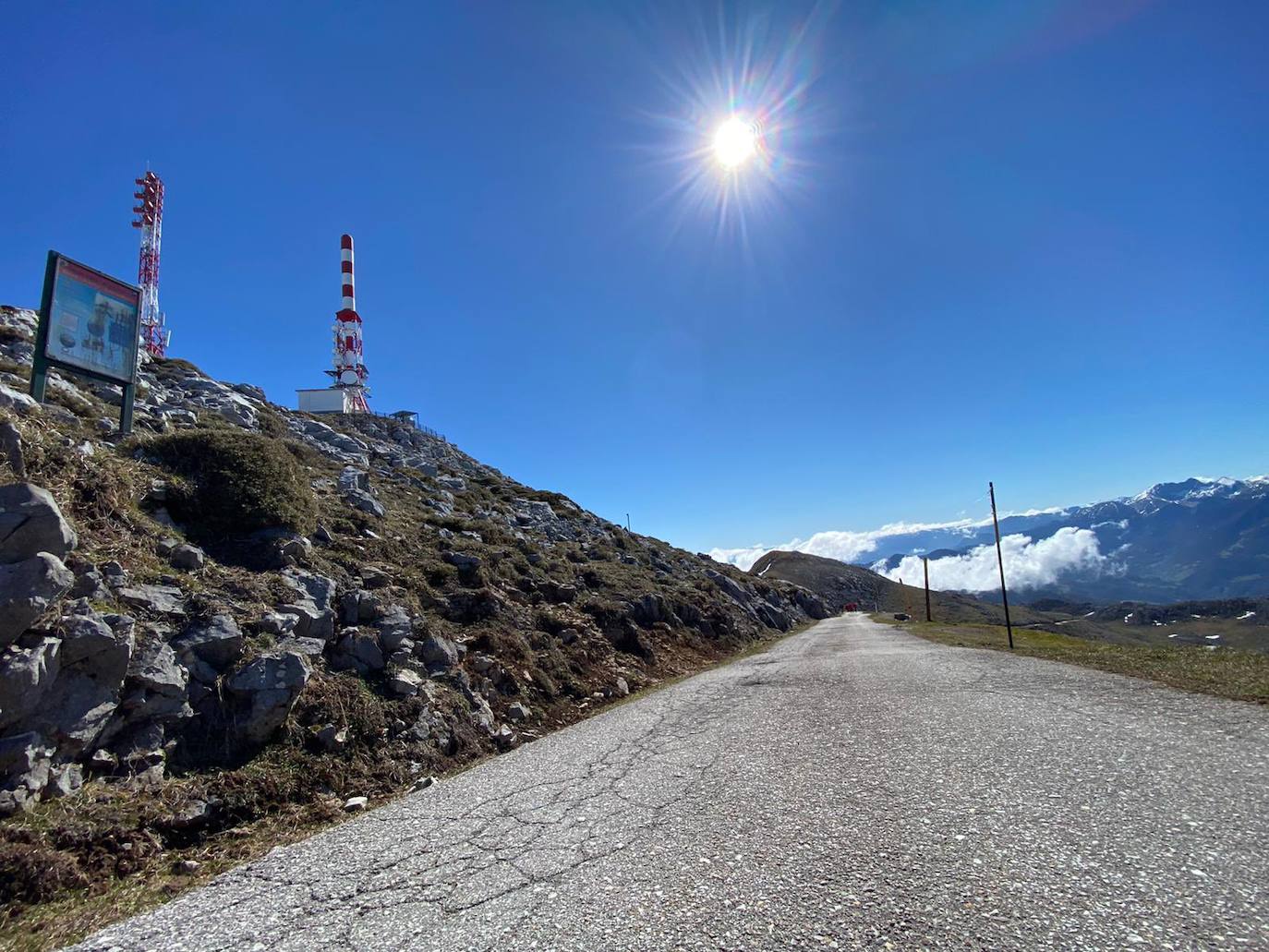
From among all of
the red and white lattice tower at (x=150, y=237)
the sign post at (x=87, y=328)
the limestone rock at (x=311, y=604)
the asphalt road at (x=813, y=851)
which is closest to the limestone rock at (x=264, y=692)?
the limestone rock at (x=311, y=604)

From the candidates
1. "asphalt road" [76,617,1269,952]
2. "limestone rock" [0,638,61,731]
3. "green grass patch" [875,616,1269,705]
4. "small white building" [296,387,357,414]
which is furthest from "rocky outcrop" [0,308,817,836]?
"small white building" [296,387,357,414]

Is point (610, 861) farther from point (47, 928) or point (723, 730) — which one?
point (723, 730)

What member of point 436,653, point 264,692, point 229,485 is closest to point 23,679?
point 264,692

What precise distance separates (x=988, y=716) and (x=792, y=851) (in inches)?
274

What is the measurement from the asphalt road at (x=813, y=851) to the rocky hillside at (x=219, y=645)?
1.47 m

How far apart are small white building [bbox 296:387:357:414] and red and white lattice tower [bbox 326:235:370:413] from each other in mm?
1754

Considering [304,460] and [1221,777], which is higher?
[304,460]

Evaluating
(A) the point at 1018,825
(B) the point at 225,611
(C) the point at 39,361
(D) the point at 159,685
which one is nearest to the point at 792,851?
(A) the point at 1018,825

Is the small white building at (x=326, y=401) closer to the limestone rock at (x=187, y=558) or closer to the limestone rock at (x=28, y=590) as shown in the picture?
the limestone rock at (x=187, y=558)

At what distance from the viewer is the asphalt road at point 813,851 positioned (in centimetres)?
423

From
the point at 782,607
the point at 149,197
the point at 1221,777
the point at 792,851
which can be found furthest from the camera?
the point at 782,607

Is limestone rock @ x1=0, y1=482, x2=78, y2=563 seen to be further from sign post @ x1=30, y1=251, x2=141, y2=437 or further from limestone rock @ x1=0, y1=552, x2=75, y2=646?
sign post @ x1=30, y1=251, x2=141, y2=437

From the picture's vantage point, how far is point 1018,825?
5.65 m

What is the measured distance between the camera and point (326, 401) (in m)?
48.3
